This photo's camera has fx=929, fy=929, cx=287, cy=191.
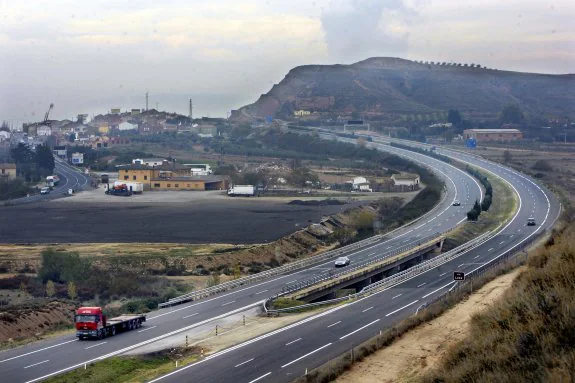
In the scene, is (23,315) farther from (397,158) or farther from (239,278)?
(397,158)

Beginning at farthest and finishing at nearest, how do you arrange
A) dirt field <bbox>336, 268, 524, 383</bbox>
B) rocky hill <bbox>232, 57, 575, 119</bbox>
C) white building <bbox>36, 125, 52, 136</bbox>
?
white building <bbox>36, 125, 52, 136</bbox> < rocky hill <bbox>232, 57, 575, 119</bbox> < dirt field <bbox>336, 268, 524, 383</bbox>

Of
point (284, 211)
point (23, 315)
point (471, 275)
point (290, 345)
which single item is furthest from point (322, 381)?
point (284, 211)

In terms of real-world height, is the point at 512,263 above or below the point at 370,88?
below

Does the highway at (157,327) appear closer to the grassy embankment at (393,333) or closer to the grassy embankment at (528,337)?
the grassy embankment at (393,333)

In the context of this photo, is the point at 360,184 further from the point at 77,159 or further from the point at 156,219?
the point at 77,159

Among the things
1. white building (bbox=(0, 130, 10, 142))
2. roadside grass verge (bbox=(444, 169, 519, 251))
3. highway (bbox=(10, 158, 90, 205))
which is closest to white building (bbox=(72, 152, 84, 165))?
highway (bbox=(10, 158, 90, 205))

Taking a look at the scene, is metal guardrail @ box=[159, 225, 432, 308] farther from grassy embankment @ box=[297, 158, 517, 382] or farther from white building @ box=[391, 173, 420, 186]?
white building @ box=[391, 173, 420, 186]
